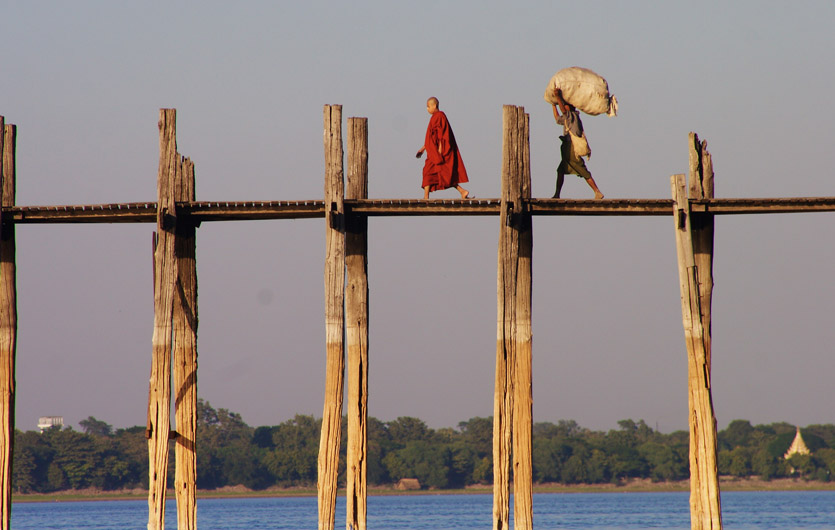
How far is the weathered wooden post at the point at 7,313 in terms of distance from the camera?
1499 centimetres

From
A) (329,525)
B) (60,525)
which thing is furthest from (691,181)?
(60,525)

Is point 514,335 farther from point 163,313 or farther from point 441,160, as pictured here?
point 163,313

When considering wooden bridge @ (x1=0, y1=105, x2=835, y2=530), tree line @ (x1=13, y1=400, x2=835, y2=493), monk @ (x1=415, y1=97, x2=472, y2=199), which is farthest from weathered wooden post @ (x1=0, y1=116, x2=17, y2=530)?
tree line @ (x1=13, y1=400, x2=835, y2=493)

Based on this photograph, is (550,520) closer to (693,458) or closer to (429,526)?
(429,526)

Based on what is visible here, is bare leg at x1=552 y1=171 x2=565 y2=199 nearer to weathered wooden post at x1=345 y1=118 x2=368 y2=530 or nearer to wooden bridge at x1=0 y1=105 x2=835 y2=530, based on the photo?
wooden bridge at x1=0 y1=105 x2=835 y2=530

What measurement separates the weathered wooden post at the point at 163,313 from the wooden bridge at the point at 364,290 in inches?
0.4

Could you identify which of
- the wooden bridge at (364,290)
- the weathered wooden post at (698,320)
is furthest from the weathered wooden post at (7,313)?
the weathered wooden post at (698,320)

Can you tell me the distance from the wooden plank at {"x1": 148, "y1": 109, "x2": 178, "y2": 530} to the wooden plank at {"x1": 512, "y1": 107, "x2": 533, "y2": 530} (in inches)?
151

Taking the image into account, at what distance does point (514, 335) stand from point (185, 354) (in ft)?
12.9

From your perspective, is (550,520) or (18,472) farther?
(18,472)

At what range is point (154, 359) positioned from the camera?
14328 mm

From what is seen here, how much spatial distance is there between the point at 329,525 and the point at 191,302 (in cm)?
326

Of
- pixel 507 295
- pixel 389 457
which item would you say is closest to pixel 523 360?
pixel 507 295

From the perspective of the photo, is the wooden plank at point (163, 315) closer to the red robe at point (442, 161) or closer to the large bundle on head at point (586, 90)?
the red robe at point (442, 161)
